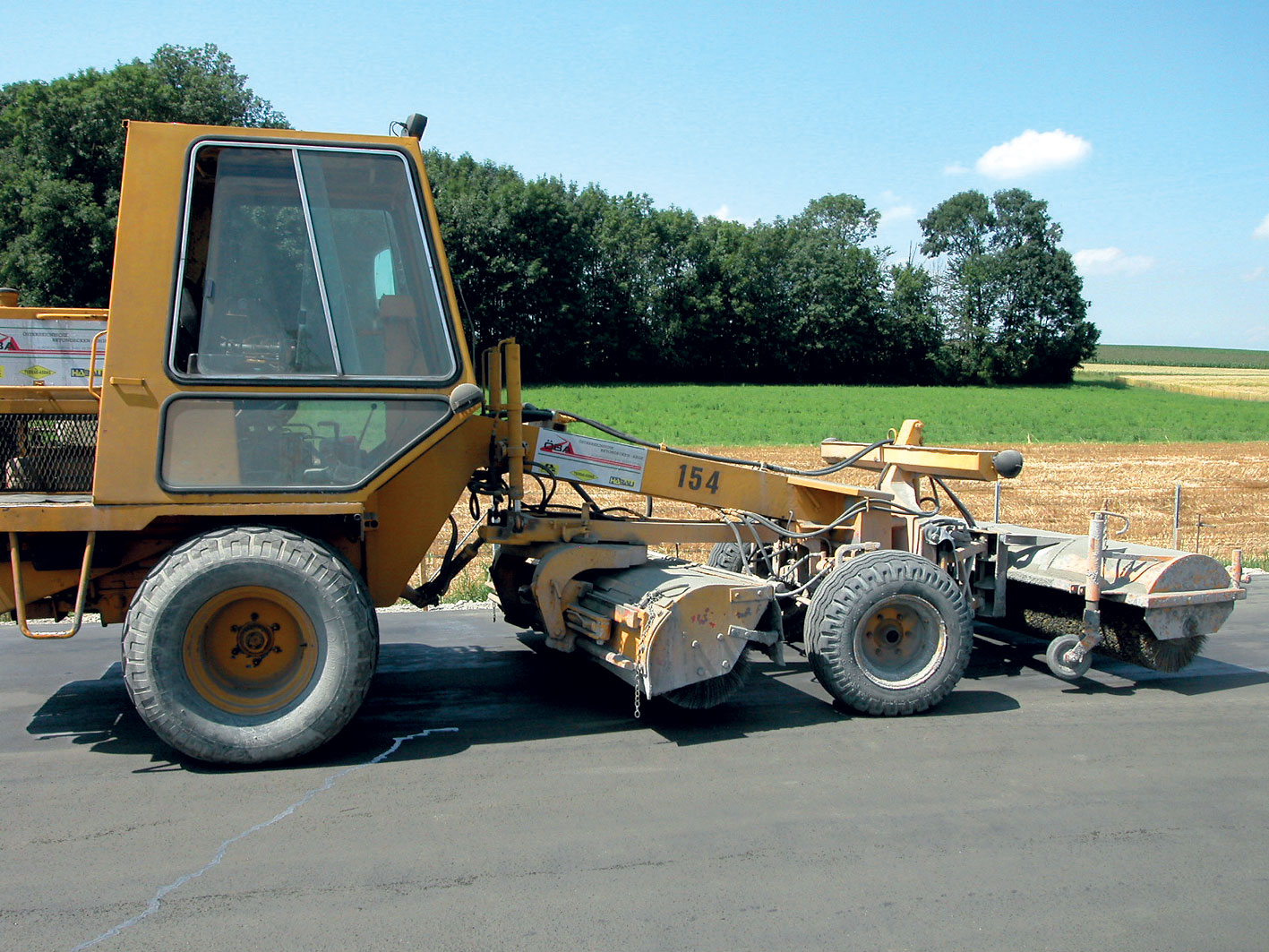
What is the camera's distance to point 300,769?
4.93 m

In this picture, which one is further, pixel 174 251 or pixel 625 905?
pixel 174 251

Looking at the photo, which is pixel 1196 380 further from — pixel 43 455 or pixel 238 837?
pixel 238 837

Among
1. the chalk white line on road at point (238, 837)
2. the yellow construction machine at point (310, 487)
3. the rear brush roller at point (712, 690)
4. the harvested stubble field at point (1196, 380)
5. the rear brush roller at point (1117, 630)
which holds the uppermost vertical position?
the harvested stubble field at point (1196, 380)

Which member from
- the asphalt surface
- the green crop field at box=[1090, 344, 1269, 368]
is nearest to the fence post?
the asphalt surface

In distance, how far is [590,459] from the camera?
6.03 meters

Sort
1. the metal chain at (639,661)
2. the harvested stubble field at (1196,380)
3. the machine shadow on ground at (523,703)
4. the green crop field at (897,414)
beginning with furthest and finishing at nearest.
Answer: the harvested stubble field at (1196,380) → the green crop field at (897,414) → the machine shadow on ground at (523,703) → the metal chain at (639,661)

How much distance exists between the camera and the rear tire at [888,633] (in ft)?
19.4

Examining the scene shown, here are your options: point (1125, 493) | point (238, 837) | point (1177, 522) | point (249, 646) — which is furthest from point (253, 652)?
point (1125, 493)

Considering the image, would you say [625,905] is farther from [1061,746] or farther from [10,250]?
[10,250]

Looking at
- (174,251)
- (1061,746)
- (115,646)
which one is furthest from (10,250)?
(1061,746)

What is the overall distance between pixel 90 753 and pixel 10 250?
A: 34950mm

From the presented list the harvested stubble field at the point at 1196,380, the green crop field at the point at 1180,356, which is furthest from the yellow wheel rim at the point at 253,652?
the green crop field at the point at 1180,356

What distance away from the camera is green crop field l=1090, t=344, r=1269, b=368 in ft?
376

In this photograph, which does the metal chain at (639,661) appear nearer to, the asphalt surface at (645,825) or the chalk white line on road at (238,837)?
the asphalt surface at (645,825)
